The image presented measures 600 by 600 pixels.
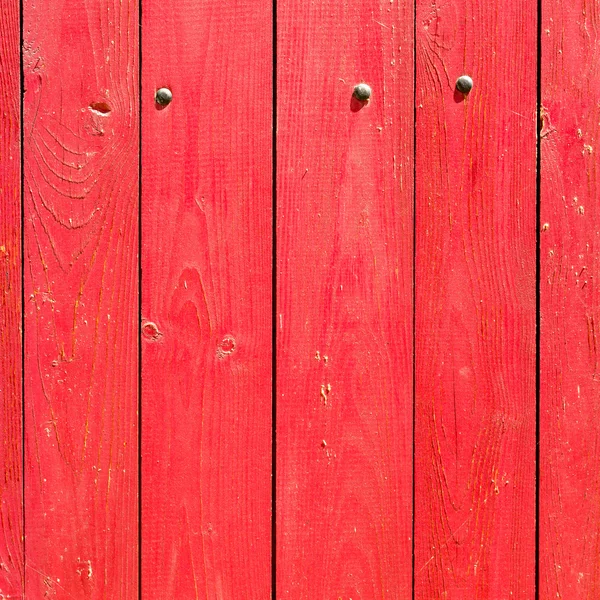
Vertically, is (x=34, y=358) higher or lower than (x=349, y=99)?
lower

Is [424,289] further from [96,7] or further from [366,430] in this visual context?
[96,7]

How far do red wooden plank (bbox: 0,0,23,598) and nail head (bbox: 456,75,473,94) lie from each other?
620 mm

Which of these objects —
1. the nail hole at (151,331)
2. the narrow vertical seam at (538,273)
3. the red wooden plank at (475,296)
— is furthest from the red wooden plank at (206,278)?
the narrow vertical seam at (538,273)

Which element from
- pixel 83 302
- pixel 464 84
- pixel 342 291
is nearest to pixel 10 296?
pixel 83 302

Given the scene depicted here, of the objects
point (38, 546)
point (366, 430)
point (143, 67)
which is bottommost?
point (38, 546)

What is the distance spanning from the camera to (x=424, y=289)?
1074 mm

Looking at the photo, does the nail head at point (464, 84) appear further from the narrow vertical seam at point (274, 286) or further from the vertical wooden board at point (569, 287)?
the narrow vertical seam at point (274, 286)

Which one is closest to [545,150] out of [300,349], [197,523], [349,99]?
[349,99]

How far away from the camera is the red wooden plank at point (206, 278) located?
107cm

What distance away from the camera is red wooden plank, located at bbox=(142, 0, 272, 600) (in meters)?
1.07

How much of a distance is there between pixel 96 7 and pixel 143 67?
11cm

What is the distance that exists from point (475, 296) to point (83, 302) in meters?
0.56

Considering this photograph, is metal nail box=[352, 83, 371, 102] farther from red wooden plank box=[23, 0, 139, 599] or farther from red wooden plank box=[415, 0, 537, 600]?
red wooden plank box=[23, 0, 139, 599]

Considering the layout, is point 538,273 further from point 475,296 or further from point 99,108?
point 99,108
